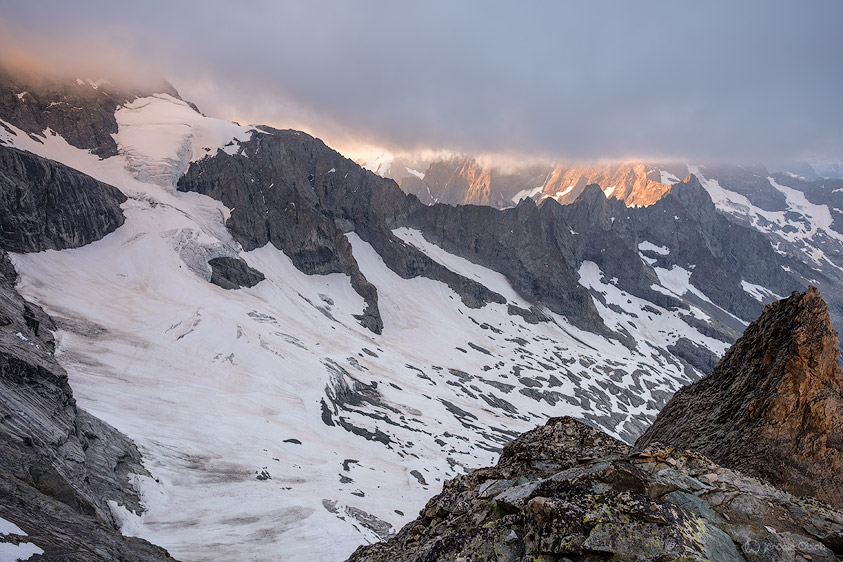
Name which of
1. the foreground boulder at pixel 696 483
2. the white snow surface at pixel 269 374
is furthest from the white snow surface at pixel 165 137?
the foreground boulder at pixel 696 483

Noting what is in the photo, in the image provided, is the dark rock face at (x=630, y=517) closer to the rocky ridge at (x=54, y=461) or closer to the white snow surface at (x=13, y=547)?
the white snow surface at (x=13, y=547)

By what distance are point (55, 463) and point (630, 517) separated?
28.9 meters

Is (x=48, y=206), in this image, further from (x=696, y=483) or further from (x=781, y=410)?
(x=781, y=410)

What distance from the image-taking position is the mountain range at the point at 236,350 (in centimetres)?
3141

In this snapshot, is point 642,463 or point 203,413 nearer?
point 642,463

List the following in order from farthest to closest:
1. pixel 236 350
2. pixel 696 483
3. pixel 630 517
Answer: pixel 236 350, pixel 696 483, pixel 630 517

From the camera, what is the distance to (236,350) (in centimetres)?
7306

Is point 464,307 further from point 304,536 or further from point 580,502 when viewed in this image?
point 580,502

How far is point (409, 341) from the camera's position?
132m

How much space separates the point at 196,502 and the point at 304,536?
9.32 m

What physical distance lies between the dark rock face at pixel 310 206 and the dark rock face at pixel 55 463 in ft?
307

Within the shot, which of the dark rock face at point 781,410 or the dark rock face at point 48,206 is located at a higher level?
the dark rock face at point 781,410

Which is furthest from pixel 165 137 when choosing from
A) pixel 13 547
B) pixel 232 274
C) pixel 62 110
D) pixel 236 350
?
pixel 13 547

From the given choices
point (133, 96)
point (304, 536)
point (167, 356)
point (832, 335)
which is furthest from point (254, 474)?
point (133, 96)
